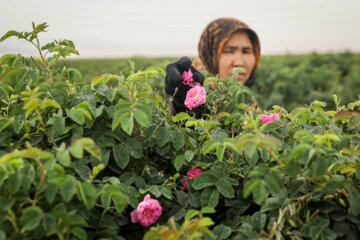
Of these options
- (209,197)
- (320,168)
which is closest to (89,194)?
(209,197)

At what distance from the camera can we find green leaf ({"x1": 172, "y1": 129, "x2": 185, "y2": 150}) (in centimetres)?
145

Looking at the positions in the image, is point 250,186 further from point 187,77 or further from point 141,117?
point 187,77

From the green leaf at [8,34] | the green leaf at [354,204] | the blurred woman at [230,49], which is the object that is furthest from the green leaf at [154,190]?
the blurred woman at [230,49]

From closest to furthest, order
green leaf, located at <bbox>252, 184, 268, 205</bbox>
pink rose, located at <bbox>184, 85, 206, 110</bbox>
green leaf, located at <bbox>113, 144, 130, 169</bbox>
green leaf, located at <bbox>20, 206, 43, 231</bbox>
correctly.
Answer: green leaf, located at <bbox>20, 206, 43, 231</bbox>
green leaf, located at <bbox>252, 184, 268, 205</bbox>
green leaf, located at <bbox>113, 144, 130, 169</bbox>
pink rose, located at <bbox>184, 85, 206, 110</bbox>

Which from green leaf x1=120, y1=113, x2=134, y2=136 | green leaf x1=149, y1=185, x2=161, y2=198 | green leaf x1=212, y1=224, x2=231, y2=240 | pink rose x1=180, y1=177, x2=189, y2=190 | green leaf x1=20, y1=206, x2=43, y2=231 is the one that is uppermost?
green leaf x1=120, y1=113, x2=134, y2=136

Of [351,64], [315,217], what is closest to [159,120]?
[315,217]

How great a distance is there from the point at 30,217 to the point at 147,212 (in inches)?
17.4

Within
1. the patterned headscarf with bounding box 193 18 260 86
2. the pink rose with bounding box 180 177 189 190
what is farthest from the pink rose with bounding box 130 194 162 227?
the patterned headscarf with bounding box 193 18 260 86

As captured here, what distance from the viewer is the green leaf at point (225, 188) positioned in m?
1.34

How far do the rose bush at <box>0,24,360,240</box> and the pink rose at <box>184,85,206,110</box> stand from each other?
0.19m

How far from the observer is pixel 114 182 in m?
1.21

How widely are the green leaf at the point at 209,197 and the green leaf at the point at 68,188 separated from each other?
0.55 meters

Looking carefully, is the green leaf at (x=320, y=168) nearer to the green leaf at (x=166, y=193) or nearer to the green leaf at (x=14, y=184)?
the green leaf at (x=166, y=193)

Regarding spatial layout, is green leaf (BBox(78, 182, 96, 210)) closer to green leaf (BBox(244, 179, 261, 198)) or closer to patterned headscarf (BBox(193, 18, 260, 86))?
green leaf (BBox(244, 179, 261, 198))
